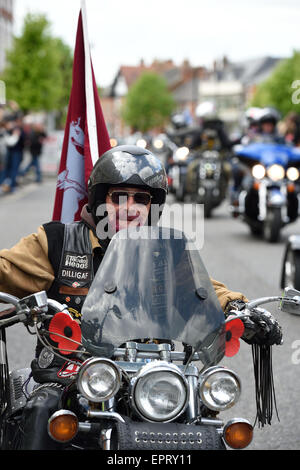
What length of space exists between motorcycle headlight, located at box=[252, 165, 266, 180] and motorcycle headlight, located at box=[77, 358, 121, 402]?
415 inches

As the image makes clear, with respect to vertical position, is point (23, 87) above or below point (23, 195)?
above

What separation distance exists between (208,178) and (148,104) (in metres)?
102

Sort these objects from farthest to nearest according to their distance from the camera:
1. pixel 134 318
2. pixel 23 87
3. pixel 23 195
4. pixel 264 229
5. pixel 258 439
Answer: pixel 23 87 < pixel 23 195 < pixel 264 229 < pixel 258 439 < pixel 134 318

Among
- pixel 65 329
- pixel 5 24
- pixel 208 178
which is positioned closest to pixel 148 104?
pixel 5 24

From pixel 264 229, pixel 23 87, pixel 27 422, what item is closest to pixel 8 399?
pixel 27 422

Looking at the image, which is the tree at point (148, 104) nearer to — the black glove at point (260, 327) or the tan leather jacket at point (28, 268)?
the tan leather jacket at point (28, 268)

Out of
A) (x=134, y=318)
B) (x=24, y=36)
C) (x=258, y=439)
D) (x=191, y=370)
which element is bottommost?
(x=258, y=439)

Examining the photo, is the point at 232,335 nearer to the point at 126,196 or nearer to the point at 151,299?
the point at 151,299

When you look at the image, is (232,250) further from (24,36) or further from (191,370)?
(24,36)

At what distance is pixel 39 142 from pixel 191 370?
23645 millimetres

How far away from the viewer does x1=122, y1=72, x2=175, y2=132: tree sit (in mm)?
116938

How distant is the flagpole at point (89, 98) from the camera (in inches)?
180

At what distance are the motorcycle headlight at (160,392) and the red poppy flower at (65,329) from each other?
1.09 ft

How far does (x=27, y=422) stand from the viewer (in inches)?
108
